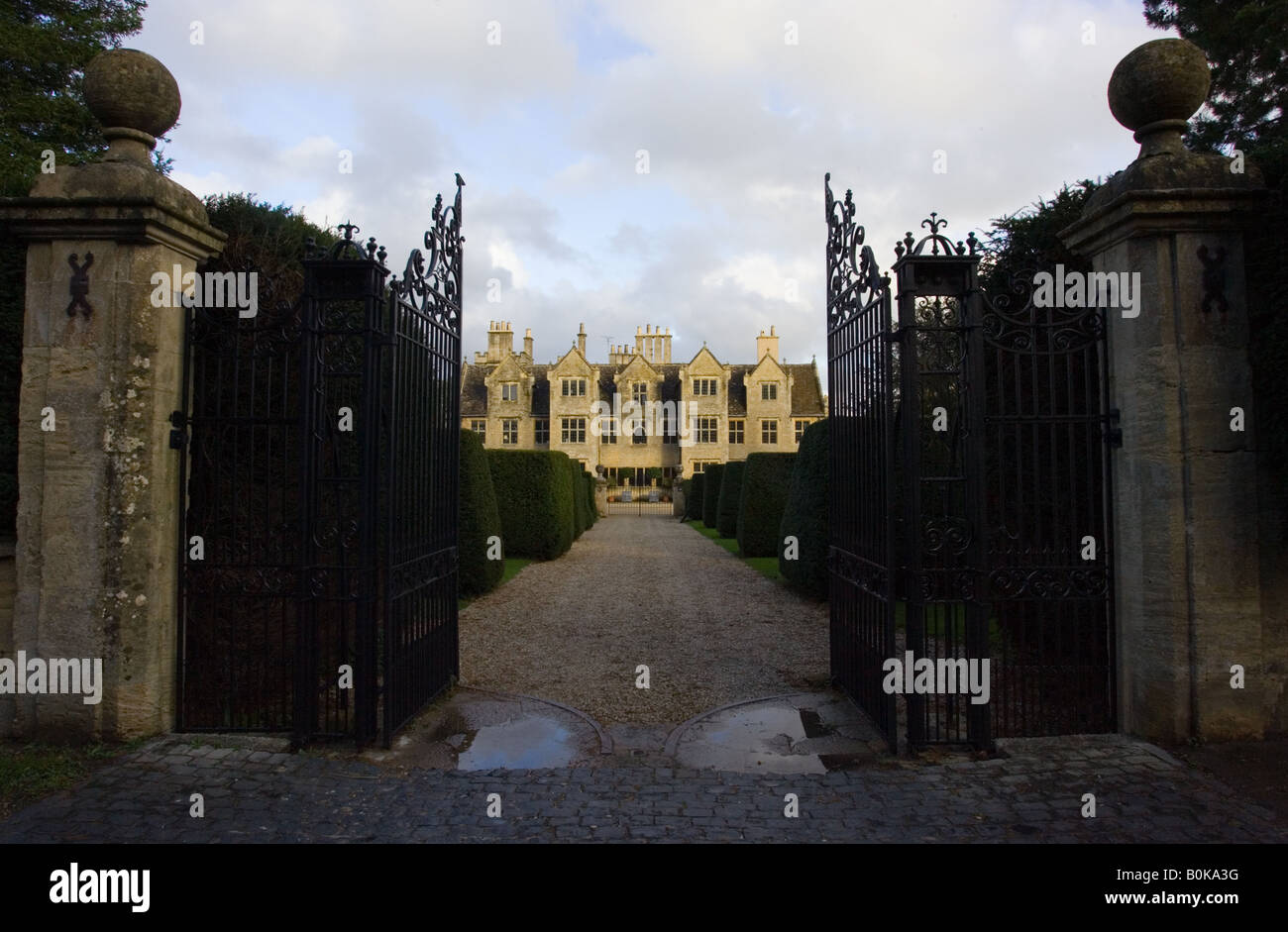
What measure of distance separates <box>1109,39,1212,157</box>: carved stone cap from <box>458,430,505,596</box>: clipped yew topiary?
893 cm

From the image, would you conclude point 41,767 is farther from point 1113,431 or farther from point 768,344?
point 768,344

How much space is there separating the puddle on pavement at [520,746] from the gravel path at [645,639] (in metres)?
0.55

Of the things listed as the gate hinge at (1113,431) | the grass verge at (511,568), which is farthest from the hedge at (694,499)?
the gate hinge at (1113,431)

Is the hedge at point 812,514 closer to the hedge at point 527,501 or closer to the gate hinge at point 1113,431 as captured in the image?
the gate hinge at point 1113,431

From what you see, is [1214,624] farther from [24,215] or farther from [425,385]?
[24,215]

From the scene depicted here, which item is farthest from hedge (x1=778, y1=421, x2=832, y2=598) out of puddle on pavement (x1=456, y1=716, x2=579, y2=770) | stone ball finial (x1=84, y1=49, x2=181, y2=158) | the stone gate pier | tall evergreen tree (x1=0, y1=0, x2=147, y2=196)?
tall evergreen tree (x1=0, y1=0, x2=147, y2=196)

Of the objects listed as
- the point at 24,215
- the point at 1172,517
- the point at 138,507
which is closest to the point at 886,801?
the point at 1172,517

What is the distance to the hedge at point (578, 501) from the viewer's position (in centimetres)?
2125

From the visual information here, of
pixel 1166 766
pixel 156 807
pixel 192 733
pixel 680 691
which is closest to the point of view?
pixel 156 807

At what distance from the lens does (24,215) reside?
14.8 feet

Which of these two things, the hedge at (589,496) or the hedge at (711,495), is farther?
the hedge at (589,496)

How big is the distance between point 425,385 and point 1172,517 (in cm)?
513

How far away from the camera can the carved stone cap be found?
179 inches

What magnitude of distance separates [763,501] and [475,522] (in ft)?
23.6
